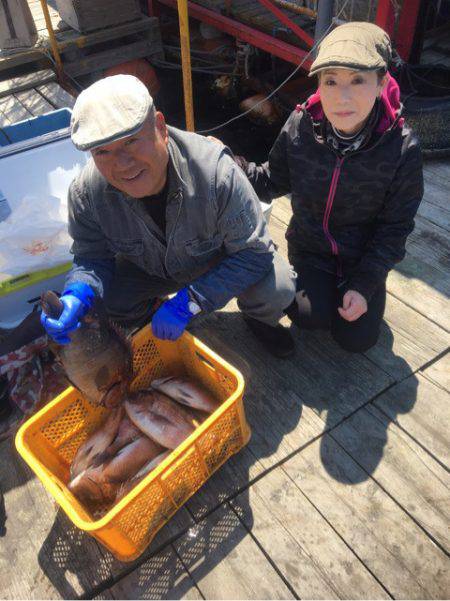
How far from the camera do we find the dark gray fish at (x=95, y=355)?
1.87 m

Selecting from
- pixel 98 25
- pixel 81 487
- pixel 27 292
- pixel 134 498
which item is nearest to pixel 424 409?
pixel 134 498

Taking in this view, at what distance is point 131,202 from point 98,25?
4.76m

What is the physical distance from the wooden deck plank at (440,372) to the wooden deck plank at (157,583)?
4.81 ft

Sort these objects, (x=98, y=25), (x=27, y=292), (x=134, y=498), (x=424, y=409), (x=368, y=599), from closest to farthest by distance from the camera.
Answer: (x=134, y=498), (x=368, y=599), (x=424, y=409), (x=27, y=292), (x=98, y=25)

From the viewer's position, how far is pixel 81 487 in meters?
1.85

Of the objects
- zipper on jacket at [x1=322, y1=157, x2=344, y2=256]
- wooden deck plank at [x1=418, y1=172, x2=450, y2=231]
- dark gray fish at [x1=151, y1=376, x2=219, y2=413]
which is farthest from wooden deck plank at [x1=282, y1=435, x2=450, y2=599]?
wooden deck plank at [x1=418, y1=172, x2=450, y2=231]

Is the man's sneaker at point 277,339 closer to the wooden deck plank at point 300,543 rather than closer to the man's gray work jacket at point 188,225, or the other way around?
the man's gray work jacket at point 188,225

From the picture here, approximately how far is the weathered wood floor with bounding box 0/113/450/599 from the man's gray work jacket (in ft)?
2.02

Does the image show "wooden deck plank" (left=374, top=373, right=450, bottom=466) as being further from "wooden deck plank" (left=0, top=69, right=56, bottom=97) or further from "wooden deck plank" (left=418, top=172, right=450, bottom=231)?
"wooden deck plank" (left=0, top=69, right=56, bottom=97)

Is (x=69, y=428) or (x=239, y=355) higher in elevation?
(x=69, y=428)

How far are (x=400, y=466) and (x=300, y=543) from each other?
1.85ft

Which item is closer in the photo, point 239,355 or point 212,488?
point 212,488

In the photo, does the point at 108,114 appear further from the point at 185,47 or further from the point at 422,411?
the point at 185,47

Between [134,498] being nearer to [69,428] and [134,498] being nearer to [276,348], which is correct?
[69,428]
